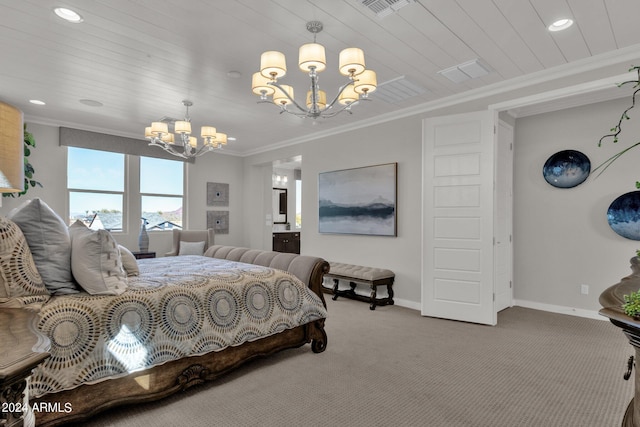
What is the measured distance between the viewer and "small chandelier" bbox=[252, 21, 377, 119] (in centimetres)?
226

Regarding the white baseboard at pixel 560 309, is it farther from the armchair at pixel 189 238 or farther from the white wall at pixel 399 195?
the armchair at pixel 189 238

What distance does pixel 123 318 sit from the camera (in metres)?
1.93

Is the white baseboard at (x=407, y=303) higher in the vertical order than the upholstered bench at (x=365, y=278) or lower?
lower

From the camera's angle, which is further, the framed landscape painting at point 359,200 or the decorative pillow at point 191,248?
the decorative pillow at point 191,248

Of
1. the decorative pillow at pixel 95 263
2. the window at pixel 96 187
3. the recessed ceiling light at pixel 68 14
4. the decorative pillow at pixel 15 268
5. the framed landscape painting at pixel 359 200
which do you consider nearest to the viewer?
the decorative pillow at pixel 15 268

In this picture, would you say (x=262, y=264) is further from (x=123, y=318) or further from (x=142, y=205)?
(x=142, y=205)

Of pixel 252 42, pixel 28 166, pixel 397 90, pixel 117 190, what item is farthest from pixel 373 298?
pixel 28 166

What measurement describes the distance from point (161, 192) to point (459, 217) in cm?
512

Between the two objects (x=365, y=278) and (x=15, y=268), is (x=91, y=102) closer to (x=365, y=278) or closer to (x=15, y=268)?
(x=15, y=268)

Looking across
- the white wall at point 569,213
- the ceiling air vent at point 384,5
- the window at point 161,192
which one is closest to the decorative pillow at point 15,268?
the ceiling air vent at point 384,5

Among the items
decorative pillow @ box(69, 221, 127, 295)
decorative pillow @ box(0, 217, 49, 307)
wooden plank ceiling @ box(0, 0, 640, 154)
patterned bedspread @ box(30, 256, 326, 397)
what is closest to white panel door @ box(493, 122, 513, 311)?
wooden plank ceiling @ box(0, 0, 640, 154)

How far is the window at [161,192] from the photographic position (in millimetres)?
6109

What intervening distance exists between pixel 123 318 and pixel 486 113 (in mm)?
3881

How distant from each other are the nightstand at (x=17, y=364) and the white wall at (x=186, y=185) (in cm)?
526
